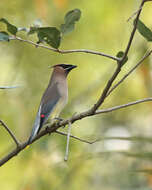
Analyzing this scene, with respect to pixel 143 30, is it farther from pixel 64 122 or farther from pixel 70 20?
pixel 64 122

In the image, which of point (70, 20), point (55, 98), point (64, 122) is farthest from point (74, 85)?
A: point (70, 20)

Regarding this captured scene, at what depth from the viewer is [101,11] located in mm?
3918

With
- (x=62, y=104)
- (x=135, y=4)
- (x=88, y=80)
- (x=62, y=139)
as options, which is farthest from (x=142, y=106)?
(x=62, y=104)

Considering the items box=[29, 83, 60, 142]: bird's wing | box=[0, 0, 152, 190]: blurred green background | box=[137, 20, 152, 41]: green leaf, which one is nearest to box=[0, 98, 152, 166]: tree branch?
box=[137, 20, 152, 41]: green leaf

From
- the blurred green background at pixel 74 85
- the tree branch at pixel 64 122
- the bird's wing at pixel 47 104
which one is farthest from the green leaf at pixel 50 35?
the blurred green background at pixel 74 85

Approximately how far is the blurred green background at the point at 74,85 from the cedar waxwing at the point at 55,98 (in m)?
0.35

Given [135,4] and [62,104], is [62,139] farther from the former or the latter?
[135,4]

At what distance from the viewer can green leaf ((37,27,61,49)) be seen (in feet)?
5.48

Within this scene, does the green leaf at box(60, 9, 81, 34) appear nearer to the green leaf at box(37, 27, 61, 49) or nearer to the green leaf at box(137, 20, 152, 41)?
the green leaf at box(37, 27, 61, 49)

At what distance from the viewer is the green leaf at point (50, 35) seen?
5.48 feet

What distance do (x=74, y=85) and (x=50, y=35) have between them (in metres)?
2.43

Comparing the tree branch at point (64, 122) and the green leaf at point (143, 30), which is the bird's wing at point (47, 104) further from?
the green leaf at point (143, 30)

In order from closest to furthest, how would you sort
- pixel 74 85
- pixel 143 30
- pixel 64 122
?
1. pixel 143 30
2. pixel 64 122
3. pixel 74 85

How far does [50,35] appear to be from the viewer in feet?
5.51
